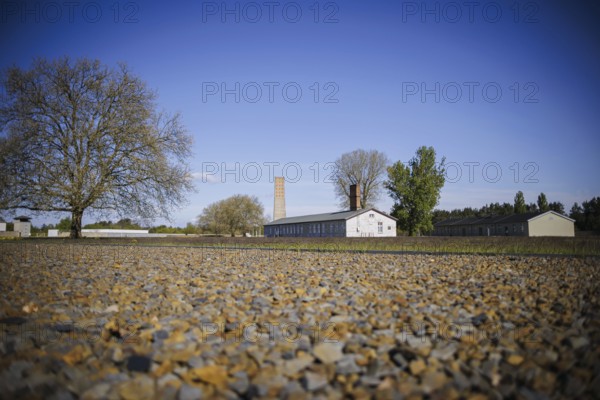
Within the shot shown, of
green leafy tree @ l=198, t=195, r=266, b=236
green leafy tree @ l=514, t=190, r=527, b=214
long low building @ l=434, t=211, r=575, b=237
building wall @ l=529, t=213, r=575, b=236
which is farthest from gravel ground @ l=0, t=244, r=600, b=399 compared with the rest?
green leafy tree @ l=514, t=190, r=527, b=214

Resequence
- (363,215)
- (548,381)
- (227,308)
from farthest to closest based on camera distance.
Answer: (363,215)
(227,308)
(548,381)

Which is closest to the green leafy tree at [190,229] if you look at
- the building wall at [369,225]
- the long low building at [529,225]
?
the building wall at [369,225]

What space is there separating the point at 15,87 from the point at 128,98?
5.75 metres

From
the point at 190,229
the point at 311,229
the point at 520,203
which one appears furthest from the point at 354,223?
the point at 190,229

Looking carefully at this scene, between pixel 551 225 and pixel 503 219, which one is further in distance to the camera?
pixel 503 219

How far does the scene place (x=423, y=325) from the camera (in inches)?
155

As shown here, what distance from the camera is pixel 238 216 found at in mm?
80250

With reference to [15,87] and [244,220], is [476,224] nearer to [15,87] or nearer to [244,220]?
[244,220]

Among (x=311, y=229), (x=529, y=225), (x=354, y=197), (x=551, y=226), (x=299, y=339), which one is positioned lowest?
(x=299, y=339)

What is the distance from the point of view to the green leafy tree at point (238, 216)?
8044 centimetres

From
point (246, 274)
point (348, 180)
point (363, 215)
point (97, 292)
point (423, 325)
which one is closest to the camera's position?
point (423, 325)

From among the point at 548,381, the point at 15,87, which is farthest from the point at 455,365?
the point at 15,87

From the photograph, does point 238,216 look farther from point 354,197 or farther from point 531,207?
point 531,207

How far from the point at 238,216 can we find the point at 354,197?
37.1 m
